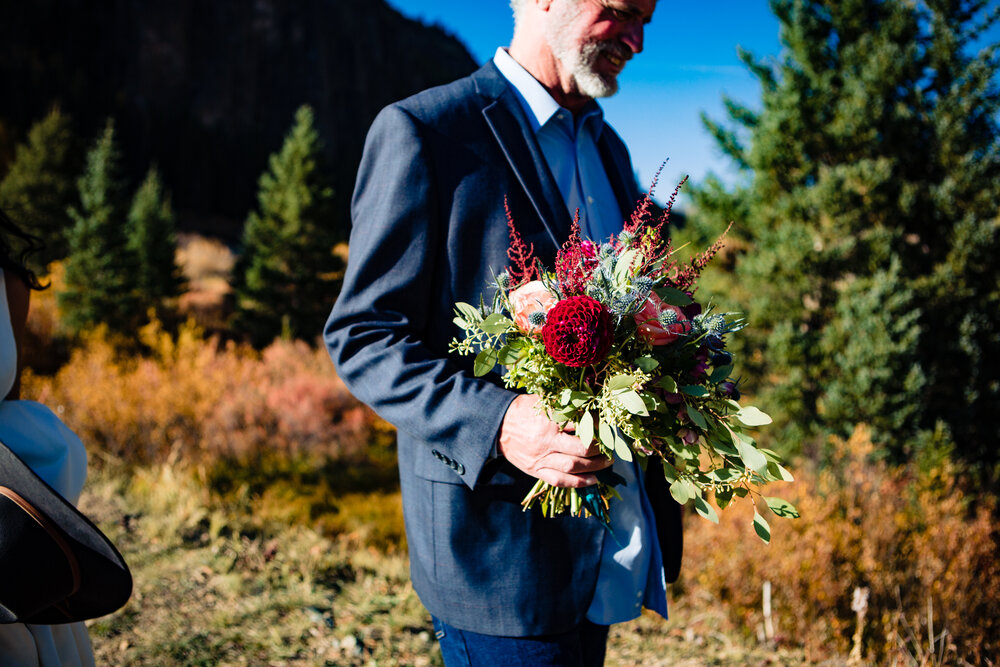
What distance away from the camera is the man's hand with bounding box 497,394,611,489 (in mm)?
1137

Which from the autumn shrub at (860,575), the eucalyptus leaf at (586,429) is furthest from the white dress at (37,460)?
the autumn shrub at (860,575)

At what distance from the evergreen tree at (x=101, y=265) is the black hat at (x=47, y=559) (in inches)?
595

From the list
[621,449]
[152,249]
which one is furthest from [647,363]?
[152,249]

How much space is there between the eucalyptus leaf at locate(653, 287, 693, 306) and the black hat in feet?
4.61

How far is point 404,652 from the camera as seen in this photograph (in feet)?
10.1

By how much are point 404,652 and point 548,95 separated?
284 centimetres

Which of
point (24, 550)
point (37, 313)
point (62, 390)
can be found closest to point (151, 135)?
point (37, 313)

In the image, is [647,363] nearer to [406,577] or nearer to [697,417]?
[697,417]

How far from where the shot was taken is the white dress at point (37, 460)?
1.55 metres

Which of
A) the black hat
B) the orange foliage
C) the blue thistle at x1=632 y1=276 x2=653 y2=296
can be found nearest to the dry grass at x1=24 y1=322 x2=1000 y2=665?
the orange foliage

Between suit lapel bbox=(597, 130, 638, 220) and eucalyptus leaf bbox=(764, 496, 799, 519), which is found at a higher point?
suit lapel bbox=(597, 130, 638, 220)

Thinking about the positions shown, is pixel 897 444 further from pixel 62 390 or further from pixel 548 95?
pixel 62 390

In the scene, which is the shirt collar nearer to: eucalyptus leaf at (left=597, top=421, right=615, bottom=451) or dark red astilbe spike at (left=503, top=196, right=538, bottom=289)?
dark red astilbe spike at (left=503, top=196, right=538, bottom=289)

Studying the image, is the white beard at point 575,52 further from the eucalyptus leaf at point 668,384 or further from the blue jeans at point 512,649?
the blue jeans at point 512,649
